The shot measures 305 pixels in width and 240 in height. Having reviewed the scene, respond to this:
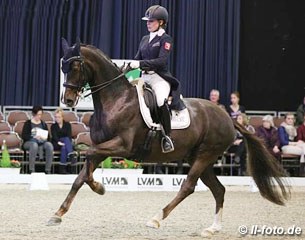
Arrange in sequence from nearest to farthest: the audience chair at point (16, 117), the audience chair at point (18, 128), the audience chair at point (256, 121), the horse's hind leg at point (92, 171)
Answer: the horse's hind leg at point (92, 171)
the audience chair at point (18, 128)
the audience chair at point (16, 117)
the audience chair at point (256, 121)

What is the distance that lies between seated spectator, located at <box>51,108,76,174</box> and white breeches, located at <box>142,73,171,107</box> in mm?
5511

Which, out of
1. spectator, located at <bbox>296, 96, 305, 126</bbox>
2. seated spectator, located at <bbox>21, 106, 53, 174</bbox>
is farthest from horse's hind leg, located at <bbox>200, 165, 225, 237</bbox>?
spectator, located at <bbox>296, 96, 305, 126</bbox>

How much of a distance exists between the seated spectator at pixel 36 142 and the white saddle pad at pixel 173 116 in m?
5.34

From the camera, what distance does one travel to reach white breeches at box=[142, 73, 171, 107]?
6.50 metres

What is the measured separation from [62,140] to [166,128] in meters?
5.75

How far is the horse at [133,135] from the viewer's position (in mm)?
5953

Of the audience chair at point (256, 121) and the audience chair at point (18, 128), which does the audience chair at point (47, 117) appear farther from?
the audience chair at point (256, 121)

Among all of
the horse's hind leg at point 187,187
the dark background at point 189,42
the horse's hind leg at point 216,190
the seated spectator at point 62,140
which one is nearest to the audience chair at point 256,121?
the dark background at point 189,42

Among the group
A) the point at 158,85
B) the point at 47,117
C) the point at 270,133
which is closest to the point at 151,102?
the point at 158,85

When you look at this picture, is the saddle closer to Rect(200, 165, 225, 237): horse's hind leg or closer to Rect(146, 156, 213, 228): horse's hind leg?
Rect(146, 156, 213, 228): horse's hind leg

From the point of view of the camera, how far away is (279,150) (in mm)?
12844

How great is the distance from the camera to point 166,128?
6520 mm

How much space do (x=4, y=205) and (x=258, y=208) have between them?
2.91 metres

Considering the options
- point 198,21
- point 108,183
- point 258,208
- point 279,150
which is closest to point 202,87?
point 198,21
